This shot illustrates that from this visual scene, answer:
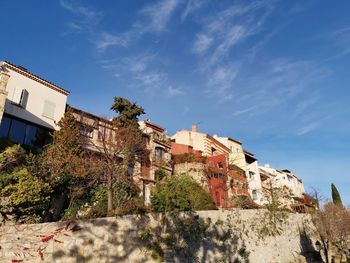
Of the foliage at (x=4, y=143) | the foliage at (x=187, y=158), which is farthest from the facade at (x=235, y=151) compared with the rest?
the foliage at (x=4, y=143)

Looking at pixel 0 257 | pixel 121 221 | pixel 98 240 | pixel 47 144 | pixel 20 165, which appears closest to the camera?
pixel 0 257

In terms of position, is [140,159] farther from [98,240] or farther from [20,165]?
[98,240]

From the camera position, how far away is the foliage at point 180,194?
82.8 feet

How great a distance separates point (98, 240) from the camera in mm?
15242

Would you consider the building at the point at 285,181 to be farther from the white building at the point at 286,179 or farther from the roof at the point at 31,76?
the roof at the point at 31,76

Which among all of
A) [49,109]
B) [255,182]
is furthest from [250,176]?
[49,109]

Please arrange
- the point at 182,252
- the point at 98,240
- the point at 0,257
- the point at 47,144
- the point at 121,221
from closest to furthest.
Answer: the point at 0,257
the point at 98,240
the point at 121,221
the point at 182,252
the point at 47,144

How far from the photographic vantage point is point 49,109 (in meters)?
29.7

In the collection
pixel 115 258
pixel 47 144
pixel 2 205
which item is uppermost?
pixel 47 144

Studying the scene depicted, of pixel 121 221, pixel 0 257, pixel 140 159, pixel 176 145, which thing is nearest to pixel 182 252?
pixel 121 221

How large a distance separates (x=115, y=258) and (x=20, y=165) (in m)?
11.2

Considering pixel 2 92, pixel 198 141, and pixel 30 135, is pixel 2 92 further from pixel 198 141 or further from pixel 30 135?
pixel 198 141

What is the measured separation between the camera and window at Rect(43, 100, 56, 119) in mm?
29422

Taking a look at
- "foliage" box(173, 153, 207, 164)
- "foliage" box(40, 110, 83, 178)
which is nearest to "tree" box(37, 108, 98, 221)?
"foliage" box(40, 110, 83, 178)
